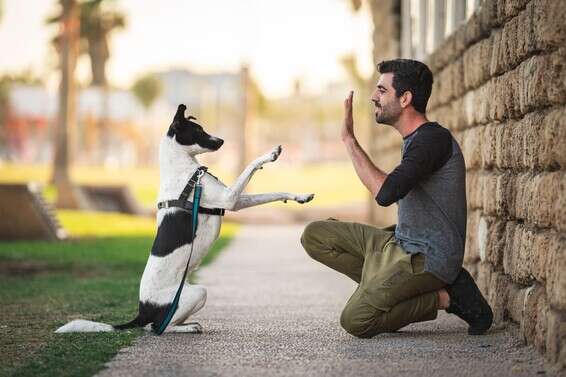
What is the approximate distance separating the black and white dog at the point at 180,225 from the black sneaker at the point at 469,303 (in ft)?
3.94

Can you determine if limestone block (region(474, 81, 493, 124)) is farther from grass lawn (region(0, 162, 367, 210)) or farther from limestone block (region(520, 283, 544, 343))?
grass lawn (region(0, 162, 367, 210))

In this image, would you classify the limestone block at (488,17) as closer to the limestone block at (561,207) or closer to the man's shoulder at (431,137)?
the man's shoulder at (431,137)

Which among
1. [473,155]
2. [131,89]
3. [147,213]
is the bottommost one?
[147,213]

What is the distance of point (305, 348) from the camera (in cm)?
635

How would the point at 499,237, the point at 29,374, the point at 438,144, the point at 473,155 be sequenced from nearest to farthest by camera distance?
the point at 29,374
the point at 438,144
the point at 499,237
the point at 473,155

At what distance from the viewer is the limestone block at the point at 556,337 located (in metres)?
5.42

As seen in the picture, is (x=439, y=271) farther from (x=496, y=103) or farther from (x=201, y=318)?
(x=201, y=318)

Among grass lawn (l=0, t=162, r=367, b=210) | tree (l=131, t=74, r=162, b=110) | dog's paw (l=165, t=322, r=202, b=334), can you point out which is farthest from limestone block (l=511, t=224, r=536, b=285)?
tree (l=131, t=74, r=162, b=110)

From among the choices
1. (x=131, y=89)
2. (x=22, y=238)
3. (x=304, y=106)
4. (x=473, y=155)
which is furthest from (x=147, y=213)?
(x=304, y=106)

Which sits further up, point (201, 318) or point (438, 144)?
point (438, 144)

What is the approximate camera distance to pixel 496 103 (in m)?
7.57

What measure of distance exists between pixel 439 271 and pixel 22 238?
12419 millimetres

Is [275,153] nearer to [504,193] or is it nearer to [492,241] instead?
[504,193]

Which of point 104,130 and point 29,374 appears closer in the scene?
point 29,374
